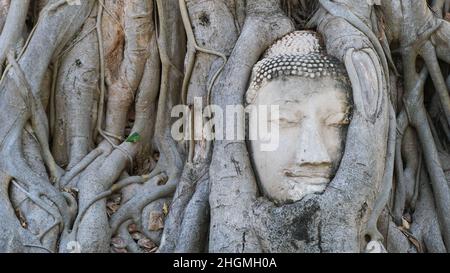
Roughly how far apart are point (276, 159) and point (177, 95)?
3.42ft

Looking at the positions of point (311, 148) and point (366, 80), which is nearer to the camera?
point (311, 148)

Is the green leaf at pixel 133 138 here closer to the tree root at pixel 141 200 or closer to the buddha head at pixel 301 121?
the tree root at pixel 141 200

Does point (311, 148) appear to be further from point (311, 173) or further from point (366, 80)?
point (366, 80)

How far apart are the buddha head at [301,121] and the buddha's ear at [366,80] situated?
42 mm

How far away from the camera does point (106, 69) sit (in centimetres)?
405

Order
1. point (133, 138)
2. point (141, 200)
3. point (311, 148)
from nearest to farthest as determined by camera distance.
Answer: point (311, 148), point (141, 200), point (133, 138)

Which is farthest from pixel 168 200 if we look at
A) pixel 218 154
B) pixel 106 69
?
pixel 106 69

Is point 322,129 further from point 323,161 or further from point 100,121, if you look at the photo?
point 100,121

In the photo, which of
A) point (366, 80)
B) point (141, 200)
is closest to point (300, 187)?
point (366, 80)

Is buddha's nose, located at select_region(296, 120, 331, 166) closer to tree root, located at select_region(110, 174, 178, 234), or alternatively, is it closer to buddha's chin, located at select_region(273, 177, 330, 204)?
buddha's chin, located at select_region(273, 177, 330, 204)

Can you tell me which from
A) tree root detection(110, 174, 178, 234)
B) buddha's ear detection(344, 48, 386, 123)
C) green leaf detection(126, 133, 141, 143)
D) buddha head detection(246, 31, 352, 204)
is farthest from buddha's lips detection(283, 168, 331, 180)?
green leaf detection(126, 133, 141, 143)

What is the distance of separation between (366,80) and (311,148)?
1.45 ft

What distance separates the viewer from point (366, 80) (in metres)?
3.30
